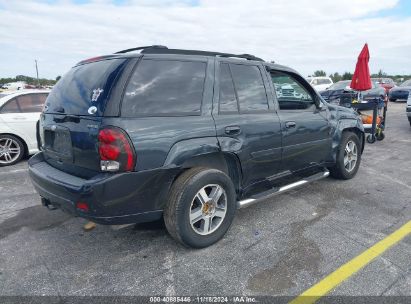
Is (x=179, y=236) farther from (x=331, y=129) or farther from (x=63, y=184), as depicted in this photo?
(x=331, y=129)

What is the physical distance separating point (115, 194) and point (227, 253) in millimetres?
1198

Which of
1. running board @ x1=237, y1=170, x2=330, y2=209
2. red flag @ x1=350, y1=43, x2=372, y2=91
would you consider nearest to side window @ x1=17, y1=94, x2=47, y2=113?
running board @ x1=237, y1=170, x2=330, y2=209

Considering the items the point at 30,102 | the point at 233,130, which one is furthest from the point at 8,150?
Answer: the point at 233,130

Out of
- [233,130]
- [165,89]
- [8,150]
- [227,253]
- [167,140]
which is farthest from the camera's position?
[8,150]

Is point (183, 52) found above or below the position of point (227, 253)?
above

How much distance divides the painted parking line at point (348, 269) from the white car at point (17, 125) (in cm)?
609

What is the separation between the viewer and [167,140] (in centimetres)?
279

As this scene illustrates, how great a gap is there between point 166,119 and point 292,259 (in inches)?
65.5

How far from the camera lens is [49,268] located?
289cm

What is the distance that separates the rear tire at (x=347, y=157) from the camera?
495cm

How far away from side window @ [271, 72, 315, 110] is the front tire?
4.50ft

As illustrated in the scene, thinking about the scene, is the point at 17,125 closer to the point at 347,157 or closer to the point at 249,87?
the point at 249,87

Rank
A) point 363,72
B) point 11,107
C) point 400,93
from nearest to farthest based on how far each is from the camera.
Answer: point 11,107 < point 363,72 < point 400,93

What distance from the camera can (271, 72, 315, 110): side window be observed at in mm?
4031
